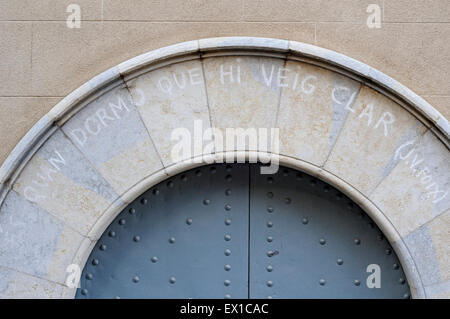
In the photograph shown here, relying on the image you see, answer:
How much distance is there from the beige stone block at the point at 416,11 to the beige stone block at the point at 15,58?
2.61m

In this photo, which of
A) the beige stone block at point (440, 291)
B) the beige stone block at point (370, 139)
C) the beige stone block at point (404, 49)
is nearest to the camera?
the beige stone block at point (440, 291)

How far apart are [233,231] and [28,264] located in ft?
4.85

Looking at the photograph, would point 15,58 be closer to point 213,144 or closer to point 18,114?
point 18,114

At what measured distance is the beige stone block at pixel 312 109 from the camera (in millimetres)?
6477

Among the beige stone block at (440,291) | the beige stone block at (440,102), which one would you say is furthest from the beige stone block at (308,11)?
the beige stone block at (440,291)

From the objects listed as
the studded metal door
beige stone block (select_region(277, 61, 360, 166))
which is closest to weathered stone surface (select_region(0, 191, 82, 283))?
the studded metal door

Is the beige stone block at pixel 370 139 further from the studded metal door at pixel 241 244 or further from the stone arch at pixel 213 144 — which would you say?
the studded metal door at pixel 241 244

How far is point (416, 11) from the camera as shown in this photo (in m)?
6.59

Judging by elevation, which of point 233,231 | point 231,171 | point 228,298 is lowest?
point 228,298

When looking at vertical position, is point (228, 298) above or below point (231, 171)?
below

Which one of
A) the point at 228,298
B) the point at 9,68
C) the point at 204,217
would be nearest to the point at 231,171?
the point at 204,217

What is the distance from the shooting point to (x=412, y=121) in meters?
6.44

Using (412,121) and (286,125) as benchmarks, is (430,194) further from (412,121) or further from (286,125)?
(286,125)

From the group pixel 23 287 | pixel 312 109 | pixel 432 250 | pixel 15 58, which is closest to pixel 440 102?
pixel 312 109
